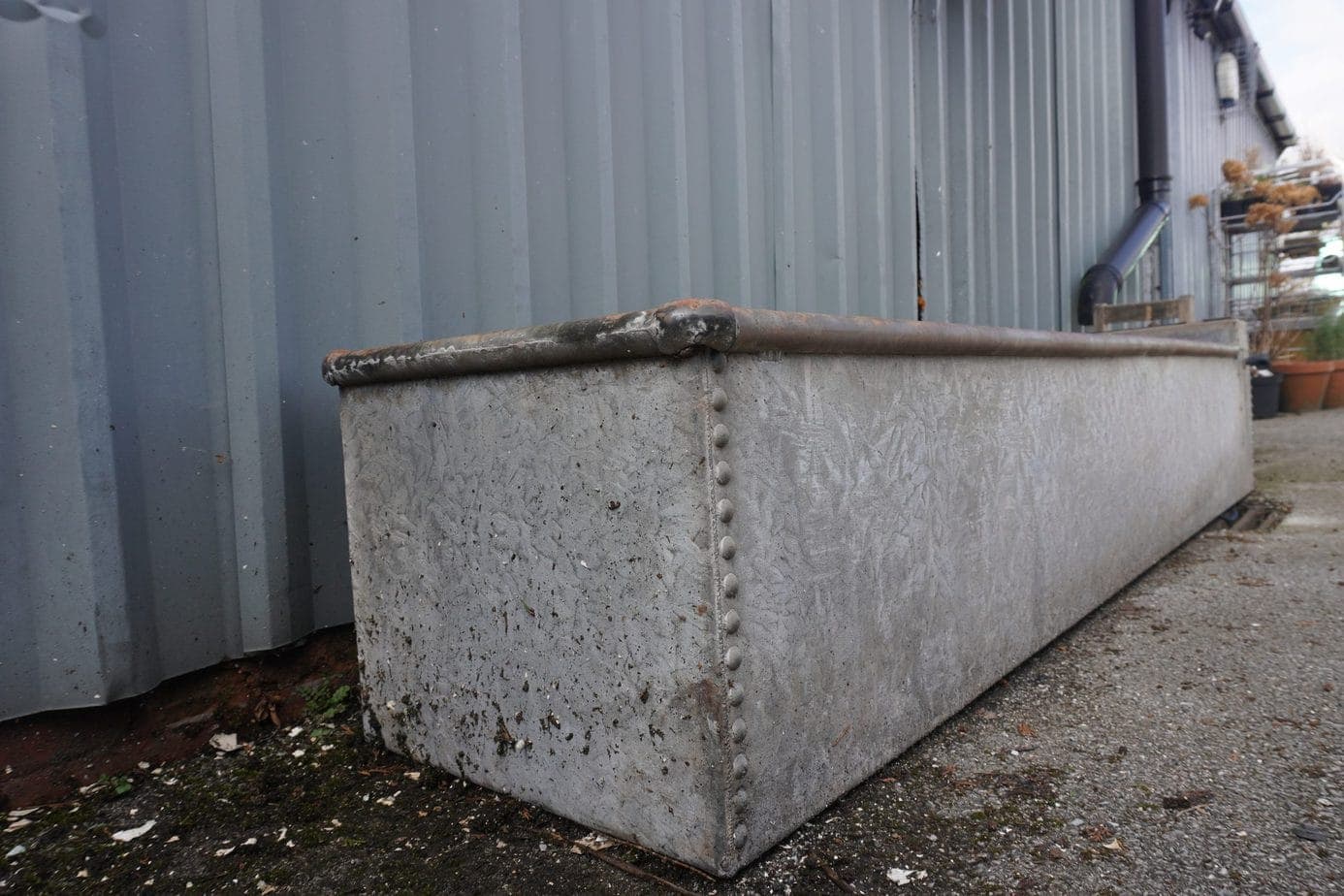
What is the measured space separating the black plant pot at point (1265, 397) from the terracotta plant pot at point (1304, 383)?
271 mm

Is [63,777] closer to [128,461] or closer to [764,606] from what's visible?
[128,461]

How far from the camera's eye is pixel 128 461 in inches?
63.1

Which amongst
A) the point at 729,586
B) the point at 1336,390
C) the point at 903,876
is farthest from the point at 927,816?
the point at 1336,390

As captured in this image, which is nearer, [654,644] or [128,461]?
[654,644]

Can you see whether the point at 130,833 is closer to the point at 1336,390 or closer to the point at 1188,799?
the point at 1188,799

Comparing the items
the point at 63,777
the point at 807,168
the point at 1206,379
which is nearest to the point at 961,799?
the point at 63,777

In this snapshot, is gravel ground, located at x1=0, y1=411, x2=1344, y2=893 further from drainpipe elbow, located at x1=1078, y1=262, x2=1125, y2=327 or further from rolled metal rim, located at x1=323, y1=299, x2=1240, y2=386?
drainpipe elbow, located at x1=1078, y1=262, x2=1125, y2=327

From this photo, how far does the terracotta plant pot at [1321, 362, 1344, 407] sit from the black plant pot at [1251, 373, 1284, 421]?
860 millimetres

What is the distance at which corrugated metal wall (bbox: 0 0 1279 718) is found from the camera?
1500 mm

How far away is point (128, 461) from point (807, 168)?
249 centimetres

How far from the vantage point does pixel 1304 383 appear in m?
8.92

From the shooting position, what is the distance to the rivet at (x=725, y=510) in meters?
1.14

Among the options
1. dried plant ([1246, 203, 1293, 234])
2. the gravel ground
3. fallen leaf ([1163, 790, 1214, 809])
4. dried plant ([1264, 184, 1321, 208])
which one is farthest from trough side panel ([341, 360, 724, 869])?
dried plant ([1264, 184, 1321, 208])

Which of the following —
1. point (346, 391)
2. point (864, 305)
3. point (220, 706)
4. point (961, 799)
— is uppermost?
point (864, 305)
